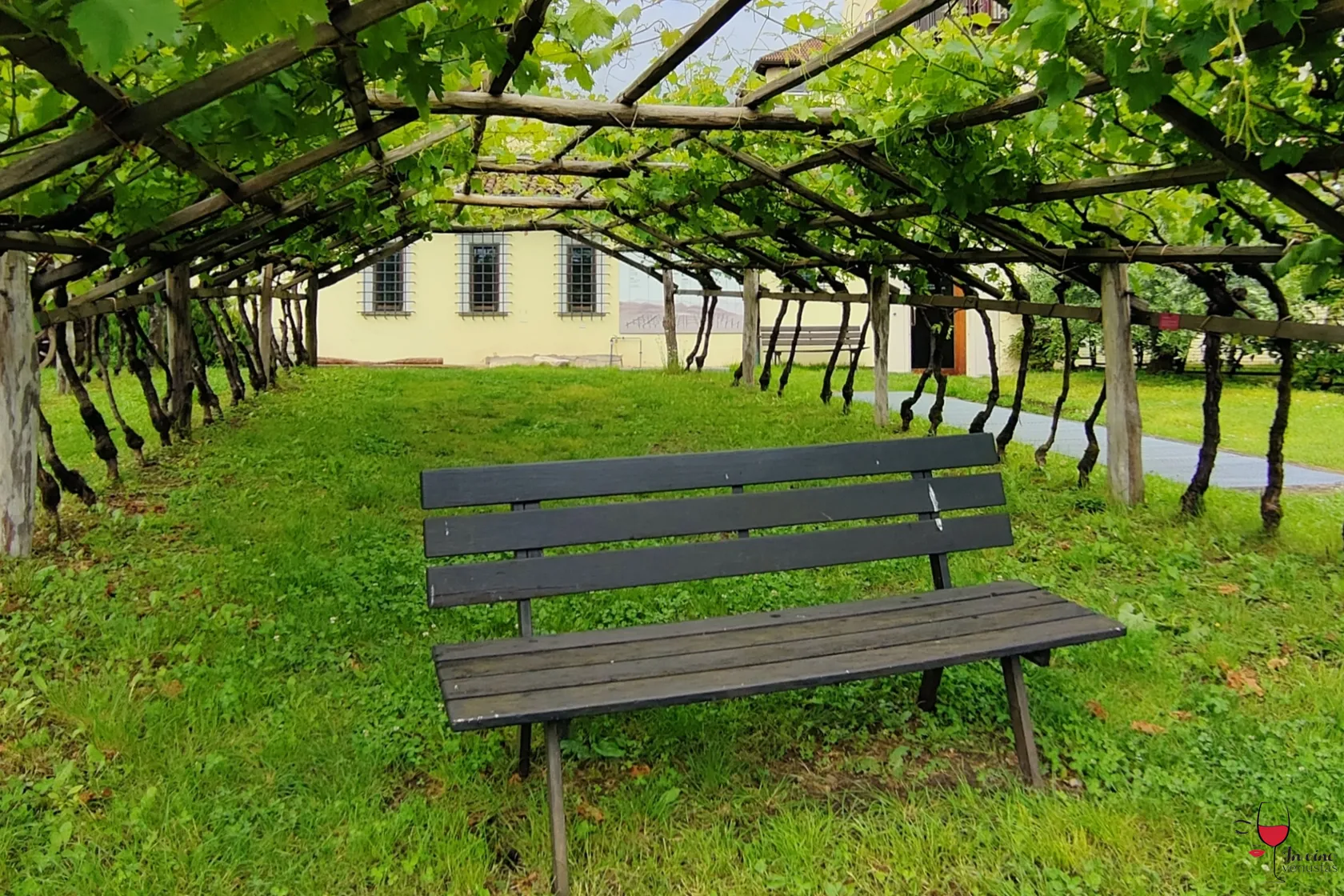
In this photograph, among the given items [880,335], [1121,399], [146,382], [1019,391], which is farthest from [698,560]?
[880,335]

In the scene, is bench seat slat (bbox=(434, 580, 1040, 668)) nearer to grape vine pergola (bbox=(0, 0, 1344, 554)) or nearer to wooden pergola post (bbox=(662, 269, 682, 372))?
grape vine pergola (bbox=(0, 0, 1344, 554))

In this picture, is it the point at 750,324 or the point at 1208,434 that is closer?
the point at 1208,434

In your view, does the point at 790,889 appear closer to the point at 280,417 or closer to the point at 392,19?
the point at 392,19

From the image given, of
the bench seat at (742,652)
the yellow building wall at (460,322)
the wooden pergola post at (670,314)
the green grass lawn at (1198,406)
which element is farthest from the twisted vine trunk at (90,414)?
the yellow building wall at (460,322)

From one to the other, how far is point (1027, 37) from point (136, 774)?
338 cm

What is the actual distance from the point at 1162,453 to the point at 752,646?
6.72 metres

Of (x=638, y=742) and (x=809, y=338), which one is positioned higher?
(x=809, y=338)

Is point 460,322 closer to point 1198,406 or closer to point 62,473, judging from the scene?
point 1198,406

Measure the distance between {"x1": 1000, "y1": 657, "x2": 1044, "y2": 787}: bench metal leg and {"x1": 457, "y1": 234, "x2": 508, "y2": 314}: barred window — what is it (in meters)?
16.9

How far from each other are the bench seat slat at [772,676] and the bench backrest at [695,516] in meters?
0.39

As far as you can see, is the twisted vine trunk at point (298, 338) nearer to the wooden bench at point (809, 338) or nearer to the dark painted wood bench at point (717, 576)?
the wooden bench at point (809, 338)

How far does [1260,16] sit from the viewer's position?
230cm

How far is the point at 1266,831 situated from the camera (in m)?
2.18

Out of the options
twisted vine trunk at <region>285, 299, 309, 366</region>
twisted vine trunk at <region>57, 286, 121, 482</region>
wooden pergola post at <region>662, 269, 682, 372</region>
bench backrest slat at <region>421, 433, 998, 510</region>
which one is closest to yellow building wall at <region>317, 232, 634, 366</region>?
twisted vine trunk at <region>285, 299, 309, 366</region>
